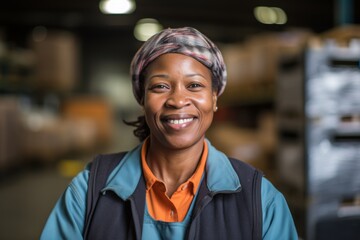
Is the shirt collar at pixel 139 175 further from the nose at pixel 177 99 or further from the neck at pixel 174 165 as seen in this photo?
the nose at pixel 177 99

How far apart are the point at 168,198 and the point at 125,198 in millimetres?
138

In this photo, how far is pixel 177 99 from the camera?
1215 millimetres

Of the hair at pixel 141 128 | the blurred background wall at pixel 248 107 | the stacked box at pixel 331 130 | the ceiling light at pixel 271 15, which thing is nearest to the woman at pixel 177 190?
the hair at pixel 141 128

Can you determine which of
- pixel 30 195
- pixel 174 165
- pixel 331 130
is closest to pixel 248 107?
pixel 30 195

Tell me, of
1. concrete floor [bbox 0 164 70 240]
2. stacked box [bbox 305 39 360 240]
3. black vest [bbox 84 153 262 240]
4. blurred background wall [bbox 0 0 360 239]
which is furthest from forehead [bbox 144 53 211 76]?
concrete floor [bbox 0 164 70 240]

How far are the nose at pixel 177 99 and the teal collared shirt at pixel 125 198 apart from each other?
0.82ft

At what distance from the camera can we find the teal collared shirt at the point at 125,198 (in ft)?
4.01

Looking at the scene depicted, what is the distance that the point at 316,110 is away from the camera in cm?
269

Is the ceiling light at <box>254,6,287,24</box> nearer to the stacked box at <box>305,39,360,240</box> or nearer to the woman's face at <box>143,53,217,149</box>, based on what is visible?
the stacked box at <box>305,39,360,240</box>

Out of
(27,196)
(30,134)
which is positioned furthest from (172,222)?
(30,134)

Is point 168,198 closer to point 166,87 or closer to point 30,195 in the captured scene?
point 166,87

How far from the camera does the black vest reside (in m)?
1.18

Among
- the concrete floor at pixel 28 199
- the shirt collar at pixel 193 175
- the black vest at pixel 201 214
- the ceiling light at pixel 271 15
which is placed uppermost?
the ceiling light at pixel 271 15

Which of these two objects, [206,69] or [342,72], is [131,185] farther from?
[342,72]
